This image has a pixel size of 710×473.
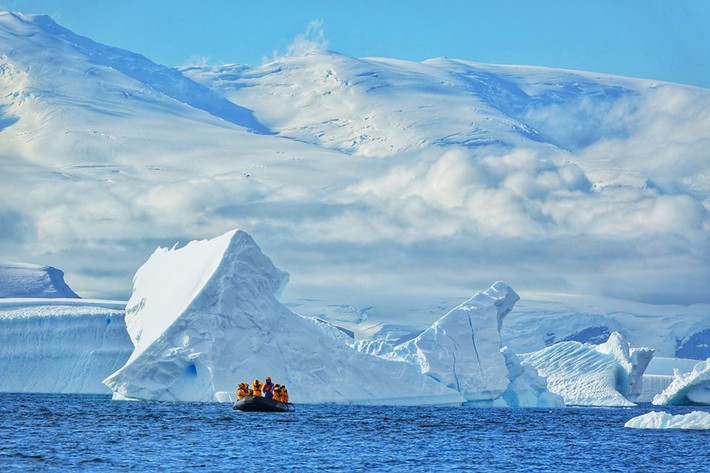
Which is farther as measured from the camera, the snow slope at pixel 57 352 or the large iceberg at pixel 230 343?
the snow slope at pixel 57 352

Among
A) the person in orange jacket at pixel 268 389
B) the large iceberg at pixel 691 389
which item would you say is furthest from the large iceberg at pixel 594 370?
the person in orange jacket at pixel 268 389

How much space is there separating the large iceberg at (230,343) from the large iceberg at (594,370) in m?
19.5

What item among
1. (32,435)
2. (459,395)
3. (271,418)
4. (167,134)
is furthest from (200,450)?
(167,134)

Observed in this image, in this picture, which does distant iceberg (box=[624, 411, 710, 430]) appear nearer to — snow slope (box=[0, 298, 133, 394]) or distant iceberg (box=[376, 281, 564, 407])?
distant iceberg (box=[376, 281, 564, 407])

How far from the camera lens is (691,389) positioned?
6850cm

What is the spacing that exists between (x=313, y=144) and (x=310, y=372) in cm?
14440

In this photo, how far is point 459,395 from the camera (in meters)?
56.3

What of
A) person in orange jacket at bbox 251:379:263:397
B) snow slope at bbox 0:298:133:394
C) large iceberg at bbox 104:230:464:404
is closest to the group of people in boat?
person in orange jacket at bbox 251:379:263:397

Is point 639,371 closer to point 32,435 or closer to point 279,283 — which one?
point 279,283

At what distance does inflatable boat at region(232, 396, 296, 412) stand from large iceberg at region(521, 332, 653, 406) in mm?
24706

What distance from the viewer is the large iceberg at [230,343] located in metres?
47.6

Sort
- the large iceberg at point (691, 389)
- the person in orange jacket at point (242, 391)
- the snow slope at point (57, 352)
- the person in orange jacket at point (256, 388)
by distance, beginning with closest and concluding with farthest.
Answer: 1. the person in orange jacket at point (256, 388)
2. the person in orange jacket at point (242, 391)
3. the snow slope at point (57, 352)
4. the large iceberg at point (691, 389)

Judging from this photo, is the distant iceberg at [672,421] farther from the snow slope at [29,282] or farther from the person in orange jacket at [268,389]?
the snow slope at [29,282]

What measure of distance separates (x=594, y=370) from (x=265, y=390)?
27.3 metres
